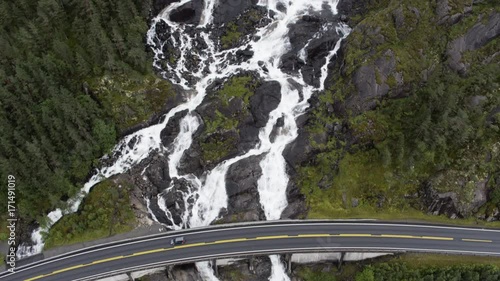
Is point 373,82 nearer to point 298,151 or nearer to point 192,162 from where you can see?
point 298,151

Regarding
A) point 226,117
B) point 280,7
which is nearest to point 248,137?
point 226,117

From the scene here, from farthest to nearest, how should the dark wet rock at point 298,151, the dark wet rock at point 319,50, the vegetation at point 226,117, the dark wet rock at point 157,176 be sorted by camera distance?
the dark wet rock at point 319,50 < the vegetation at point 226,117 < the dark wet rock at point 298,151 < the dark wet rock at point 157,176

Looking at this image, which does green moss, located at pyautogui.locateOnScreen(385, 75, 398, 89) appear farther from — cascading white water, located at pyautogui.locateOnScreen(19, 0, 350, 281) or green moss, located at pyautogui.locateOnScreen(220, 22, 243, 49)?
green moss, located at pyautogui.locateOnScreen(220, 22, 243, 49)

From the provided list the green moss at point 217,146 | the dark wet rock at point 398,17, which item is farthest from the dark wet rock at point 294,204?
the dark wet rock at point 398,17

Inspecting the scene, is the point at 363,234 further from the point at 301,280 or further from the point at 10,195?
the point at 10,195

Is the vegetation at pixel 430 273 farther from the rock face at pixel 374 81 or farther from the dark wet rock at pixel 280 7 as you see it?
the dark wet rock at pixel 280 7

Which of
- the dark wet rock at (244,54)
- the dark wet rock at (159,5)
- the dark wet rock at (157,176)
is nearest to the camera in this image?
the dark wet rock at (157,176)

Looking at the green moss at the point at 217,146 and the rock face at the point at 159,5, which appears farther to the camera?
the rock face at the point at 159,5
